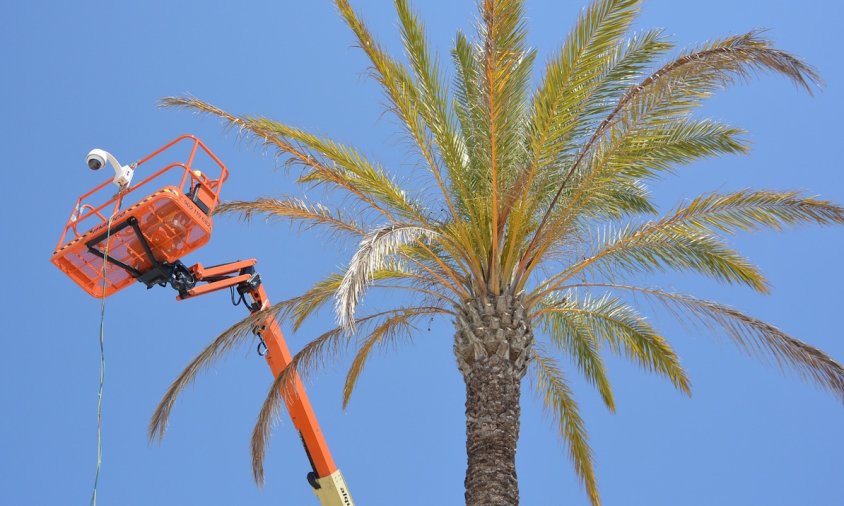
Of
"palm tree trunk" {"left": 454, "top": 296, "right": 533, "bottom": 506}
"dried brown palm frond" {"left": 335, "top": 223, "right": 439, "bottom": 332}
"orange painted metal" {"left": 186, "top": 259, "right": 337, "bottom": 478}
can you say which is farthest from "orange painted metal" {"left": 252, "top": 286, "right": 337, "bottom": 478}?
"dried brown palm frond" {"left": 335, "top": 223, "right": 439, "bottom": 332}

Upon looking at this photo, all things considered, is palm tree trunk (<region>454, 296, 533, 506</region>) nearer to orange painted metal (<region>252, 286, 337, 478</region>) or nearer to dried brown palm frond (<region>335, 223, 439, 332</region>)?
dried brown palm frond (<region>335, 223, 439, 332</region>)

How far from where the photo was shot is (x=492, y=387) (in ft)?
45.1

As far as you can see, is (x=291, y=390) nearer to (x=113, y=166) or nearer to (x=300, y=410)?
(x=300, y=410)

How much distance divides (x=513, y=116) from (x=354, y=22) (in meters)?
2.34

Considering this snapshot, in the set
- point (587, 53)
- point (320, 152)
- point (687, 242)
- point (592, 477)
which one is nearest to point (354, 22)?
point (320, 152)

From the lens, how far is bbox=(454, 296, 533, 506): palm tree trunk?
1331 cm

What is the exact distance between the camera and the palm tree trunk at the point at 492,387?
13.3m

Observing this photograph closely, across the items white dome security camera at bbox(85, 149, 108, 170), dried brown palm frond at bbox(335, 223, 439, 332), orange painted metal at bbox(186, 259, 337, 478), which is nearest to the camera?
dried brown palm frond at bbox(335, 223, 439, 332)

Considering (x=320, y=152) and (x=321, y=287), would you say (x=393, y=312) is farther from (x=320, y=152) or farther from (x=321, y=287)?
(x=320, y=152)

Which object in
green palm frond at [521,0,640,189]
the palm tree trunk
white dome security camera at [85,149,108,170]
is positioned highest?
green palm frond at [521,0,640,189]

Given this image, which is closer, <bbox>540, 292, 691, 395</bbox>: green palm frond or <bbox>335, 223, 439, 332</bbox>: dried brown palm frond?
<bbox>335, 223, 439, 332</bbox>: dried brown palm frond

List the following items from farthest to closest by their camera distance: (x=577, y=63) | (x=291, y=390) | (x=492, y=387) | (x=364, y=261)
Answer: (x=291, y=390)
(x=492, y=387)
(x=577, y=63)
(x=364, y=261)

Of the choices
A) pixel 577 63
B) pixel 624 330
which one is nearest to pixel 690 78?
pixel 577 63

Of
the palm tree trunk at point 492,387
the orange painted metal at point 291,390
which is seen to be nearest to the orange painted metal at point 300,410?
the orange painted metal at point 291,390
